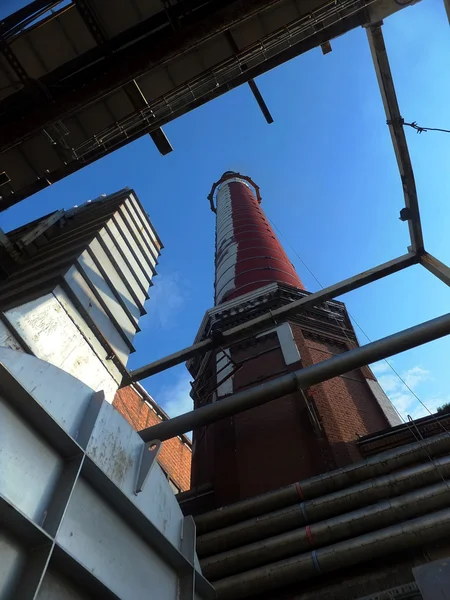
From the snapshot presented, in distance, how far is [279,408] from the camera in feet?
29.6

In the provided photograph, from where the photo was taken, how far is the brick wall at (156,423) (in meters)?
14.1

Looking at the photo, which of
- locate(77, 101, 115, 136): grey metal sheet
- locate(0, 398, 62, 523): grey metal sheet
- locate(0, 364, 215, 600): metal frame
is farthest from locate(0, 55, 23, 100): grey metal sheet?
locate(0, 398, 62, 523): grey metal sheet

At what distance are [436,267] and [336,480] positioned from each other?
4.60 m

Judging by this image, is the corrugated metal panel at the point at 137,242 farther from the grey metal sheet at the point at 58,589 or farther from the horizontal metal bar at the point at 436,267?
the grey metal sheet at the point at 58,589

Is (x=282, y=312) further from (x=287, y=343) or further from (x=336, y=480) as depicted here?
(x=336, y=480)

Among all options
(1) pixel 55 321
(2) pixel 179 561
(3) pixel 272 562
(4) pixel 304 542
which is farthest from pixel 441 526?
(1) pixel 55 321

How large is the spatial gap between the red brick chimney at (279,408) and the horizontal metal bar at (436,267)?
9.62 feet

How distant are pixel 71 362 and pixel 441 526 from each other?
4.96m

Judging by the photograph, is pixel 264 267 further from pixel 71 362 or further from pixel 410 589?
pixel 410 589

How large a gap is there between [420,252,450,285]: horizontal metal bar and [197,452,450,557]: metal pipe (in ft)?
11.7

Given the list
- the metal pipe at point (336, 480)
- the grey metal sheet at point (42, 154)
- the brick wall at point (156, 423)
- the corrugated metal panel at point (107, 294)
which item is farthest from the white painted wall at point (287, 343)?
the grey metal sheet at point (42, 154)

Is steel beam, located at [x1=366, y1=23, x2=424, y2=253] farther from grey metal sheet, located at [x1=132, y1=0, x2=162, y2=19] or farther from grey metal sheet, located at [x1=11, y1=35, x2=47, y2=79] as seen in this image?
grey metal sheet, located at [x1=11, y1=35, x2=47, y2=79]

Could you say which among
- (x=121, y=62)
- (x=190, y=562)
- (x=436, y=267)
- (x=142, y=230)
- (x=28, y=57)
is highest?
(x=28, y=57)

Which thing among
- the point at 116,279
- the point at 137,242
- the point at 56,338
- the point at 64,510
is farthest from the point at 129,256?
the point at 64,510
